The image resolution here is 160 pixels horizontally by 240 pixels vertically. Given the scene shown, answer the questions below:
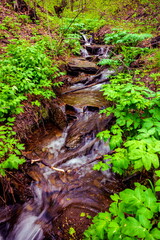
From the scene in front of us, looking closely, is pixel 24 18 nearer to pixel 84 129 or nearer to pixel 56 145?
pixel 84 129

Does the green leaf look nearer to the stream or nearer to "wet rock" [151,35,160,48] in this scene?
the stream

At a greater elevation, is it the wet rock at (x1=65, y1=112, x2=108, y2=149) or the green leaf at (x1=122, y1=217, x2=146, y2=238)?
the green leaf at (x1=122, y1=217, x2=146, y2=238)

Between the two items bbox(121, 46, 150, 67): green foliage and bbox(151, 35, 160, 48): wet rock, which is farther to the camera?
bbox(151, 35, 160, 48): wet rock

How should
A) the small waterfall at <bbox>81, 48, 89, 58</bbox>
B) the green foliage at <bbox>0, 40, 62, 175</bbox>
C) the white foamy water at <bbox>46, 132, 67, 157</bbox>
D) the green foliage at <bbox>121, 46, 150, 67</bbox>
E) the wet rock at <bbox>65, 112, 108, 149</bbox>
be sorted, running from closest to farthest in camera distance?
the green foliage at <bbox>0, 40, 62, 175</bbox> → the white foamy water at <bbox>46, 132, 67, 157</bbox> → the wet rock at <bbox>65, 112, 108, 149</bbox> → the green foliage at <bbox>121, 46, 150, 67</bbox> → the small waterfall at <bbox>81, 48, 89, 58</bbox>

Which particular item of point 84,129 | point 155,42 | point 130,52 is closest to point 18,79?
point 84,129

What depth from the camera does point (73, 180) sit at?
12.1 feet

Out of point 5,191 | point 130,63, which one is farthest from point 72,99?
point 5,191

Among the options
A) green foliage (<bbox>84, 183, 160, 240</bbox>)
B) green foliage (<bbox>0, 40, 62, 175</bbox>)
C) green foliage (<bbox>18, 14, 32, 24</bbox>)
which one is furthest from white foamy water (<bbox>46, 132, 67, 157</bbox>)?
green foliage (<bbox>18, 14, 32, 24</bbox>)

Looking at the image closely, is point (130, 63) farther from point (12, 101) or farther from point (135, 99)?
point (12, 101)

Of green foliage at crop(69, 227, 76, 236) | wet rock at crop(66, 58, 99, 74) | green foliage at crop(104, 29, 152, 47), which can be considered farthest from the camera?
wet rock at crop(66, 58, 99, 74)

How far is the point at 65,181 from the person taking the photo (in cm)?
364

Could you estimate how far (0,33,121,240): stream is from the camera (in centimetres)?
278

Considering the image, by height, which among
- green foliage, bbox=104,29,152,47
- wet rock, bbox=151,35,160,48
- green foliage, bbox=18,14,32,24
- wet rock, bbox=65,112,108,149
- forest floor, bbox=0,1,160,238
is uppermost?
green foliage, bbox=18,14,32,24

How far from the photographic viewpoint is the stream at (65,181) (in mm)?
2777
